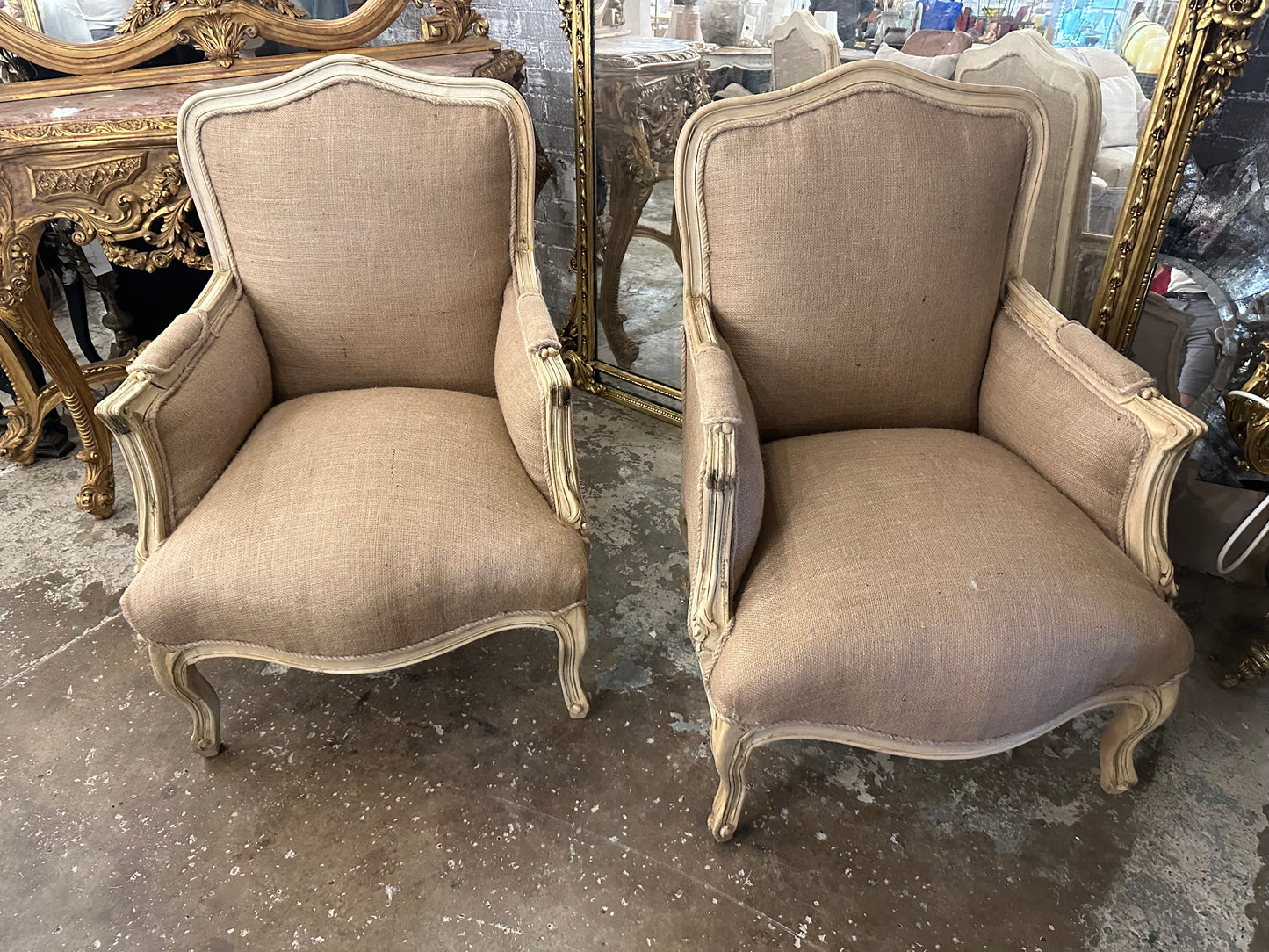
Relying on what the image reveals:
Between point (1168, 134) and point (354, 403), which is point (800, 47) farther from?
point (354, 403)

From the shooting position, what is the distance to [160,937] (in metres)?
1.11

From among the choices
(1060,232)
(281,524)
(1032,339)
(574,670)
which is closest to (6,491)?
(281,524)

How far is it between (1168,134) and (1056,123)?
19 centimetres

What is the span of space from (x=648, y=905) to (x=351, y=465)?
2.61 feet

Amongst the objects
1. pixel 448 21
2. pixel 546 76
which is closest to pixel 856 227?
pixel 546 76

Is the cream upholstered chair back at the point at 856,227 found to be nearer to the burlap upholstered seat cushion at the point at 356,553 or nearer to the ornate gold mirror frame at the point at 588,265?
the burlap upholstered seat cushion at the point at 356,553

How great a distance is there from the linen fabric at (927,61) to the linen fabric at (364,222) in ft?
2.51

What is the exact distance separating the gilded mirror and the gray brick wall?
15 cm

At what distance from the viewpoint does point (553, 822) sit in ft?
4.15

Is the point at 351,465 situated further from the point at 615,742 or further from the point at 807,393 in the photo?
the point at 807,393

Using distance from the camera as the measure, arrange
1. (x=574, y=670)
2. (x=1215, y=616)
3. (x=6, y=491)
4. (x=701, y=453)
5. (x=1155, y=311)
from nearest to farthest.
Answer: (x=701, y=453)
(x=574, y=670)
(x=1155, y=311)
(x=1215, y=616)
(x=6, y=491)

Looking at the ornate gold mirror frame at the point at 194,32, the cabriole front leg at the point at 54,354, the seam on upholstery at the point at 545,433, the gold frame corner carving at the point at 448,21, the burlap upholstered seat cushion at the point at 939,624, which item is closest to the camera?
the burlap upholstered seat cushion at the point at 939,624

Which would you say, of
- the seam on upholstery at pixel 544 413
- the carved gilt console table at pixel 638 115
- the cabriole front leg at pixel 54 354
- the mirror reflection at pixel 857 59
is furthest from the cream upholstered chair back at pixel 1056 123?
the cabriole front leg at pixel 54 354

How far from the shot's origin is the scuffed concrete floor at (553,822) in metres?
1.14
